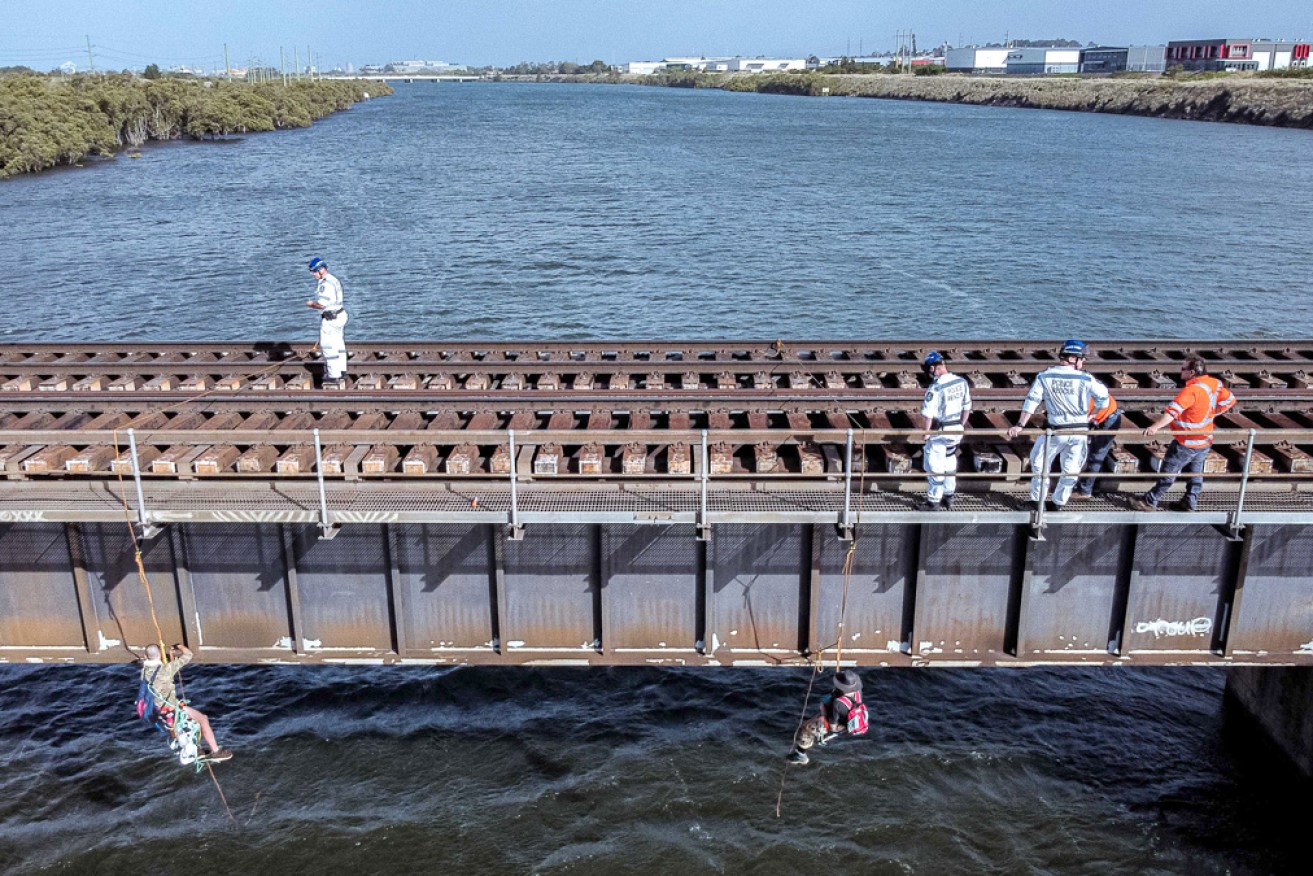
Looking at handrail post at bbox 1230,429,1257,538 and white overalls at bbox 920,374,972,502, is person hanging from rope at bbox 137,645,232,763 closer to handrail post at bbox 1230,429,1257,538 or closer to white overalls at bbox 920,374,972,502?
white overalls at bbox 920,374,972,502

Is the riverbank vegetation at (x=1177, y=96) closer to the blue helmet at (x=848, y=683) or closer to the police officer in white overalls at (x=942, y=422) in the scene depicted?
the police officer in white overalls at (x=942, y=422)

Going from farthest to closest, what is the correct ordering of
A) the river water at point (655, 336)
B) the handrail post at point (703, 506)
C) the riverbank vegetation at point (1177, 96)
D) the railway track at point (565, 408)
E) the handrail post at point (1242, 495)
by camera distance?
the riverbank vegetation at point (1177, 96), the river water at point (655, 336), the railway track at point (565, 408), the handrail post at point (703, 506), the handrail post at point (1242, 495)

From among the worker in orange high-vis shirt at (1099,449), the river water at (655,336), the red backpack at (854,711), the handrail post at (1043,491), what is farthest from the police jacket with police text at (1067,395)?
the river water at (655,336)

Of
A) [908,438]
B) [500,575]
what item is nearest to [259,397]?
[500,575]

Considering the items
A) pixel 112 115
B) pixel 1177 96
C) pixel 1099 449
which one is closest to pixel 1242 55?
pixel 1177 96

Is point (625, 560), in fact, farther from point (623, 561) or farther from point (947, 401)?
point (947, 401)
